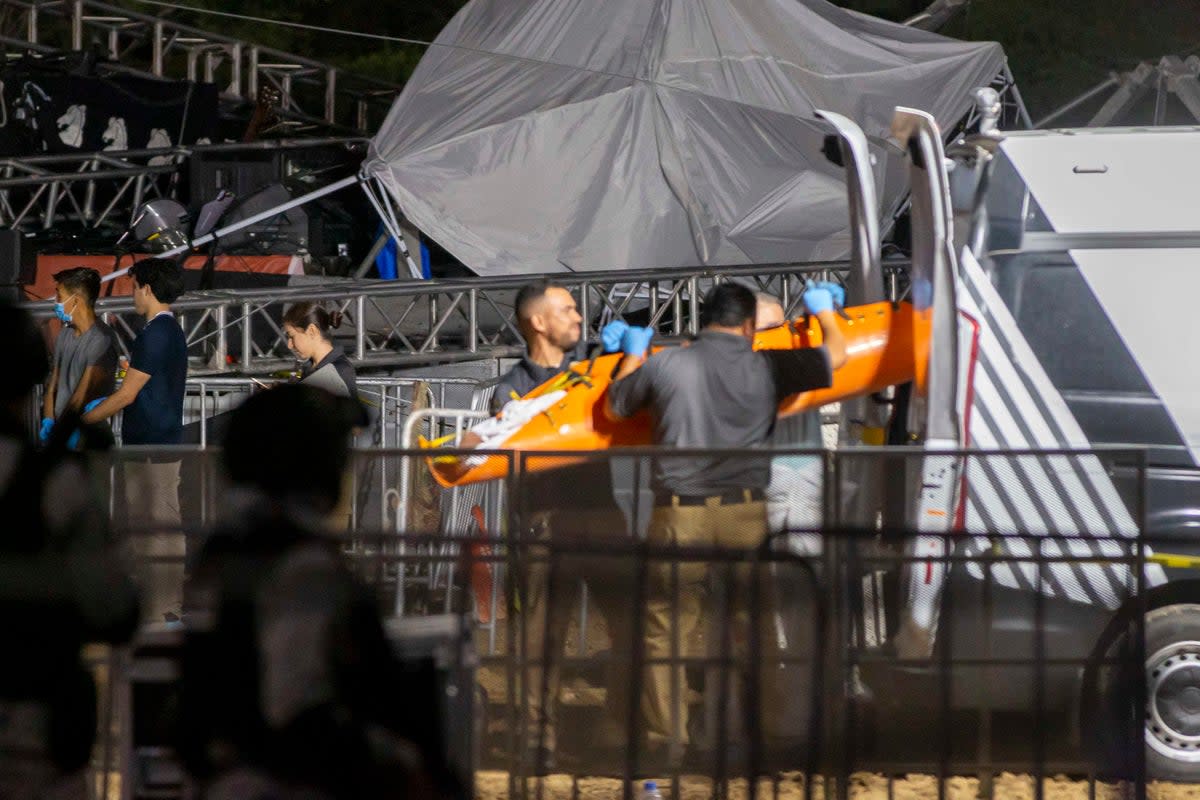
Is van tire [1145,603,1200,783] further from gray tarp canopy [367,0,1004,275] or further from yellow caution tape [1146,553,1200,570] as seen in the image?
gray tarp canopy [367,0,1004,275]

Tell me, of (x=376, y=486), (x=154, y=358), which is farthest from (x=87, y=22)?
(x=376, y=486)

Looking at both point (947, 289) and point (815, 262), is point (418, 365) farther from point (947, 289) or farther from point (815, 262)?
point (947, 289)

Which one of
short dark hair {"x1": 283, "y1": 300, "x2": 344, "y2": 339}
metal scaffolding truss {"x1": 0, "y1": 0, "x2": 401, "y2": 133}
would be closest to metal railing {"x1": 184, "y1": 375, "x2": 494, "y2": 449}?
short dark hair {"x1": 283, "y1": 300, "x2": 344, "y2": 339}

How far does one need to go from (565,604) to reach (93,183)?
15413 millimetres

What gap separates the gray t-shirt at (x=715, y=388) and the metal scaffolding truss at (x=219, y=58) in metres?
16.2

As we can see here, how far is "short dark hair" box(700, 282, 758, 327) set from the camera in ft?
23.8

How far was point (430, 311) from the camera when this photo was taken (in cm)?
1559

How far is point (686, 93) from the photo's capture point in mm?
17656

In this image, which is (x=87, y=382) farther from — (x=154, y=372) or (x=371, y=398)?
(x=371, y=398)

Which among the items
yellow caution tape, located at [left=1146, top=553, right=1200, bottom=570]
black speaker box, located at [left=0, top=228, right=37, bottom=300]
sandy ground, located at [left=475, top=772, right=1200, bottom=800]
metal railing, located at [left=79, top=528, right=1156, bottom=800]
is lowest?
sandy ground, located at [left=475, top=772, right=1200, bottom=800]

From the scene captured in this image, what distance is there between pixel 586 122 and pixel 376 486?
1133 centimetres

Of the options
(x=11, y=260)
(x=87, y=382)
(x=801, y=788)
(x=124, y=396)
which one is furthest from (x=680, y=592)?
(x=11, y=260)

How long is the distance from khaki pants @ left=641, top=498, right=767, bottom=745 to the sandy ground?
0.22 meters

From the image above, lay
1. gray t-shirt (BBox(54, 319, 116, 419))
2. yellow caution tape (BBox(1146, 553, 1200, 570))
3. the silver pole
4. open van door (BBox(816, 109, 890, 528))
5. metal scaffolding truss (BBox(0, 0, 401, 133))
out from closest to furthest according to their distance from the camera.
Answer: yellow caution tape (BBox(1146, 553, 1200, 570))
open van door (BBox(816, 109, 890, 528))
gray t-shirt (BBox(54, 319, 116, 419))
the silver pole
metal scaffolding truss (BBox(0, 0, 401, 133))
